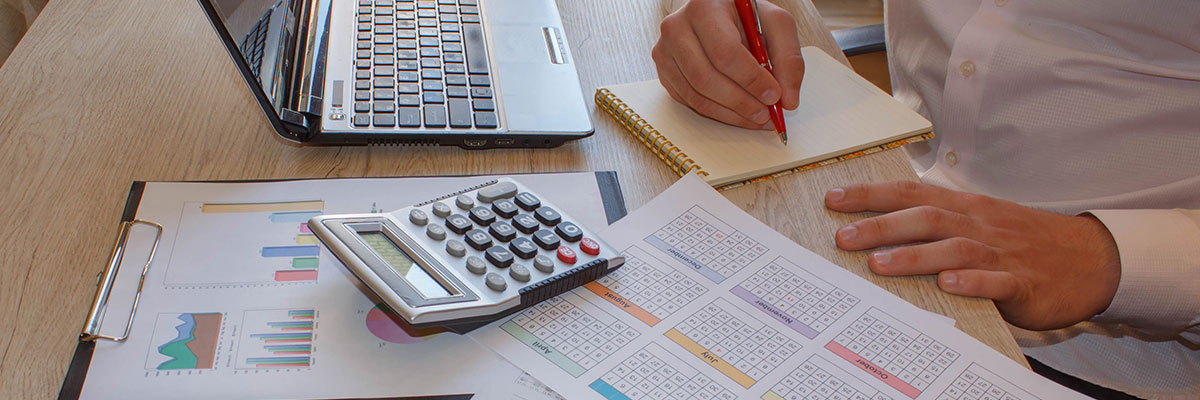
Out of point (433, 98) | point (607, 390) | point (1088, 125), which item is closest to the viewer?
point (607, 390)

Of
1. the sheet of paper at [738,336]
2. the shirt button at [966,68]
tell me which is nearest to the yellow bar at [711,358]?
the sheet of paper at [738,336]

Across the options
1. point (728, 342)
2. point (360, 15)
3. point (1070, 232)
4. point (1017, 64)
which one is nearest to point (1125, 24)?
point (1017, 64)

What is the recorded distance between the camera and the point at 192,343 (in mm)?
459

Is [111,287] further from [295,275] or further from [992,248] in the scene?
[992,248]

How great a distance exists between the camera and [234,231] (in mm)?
548

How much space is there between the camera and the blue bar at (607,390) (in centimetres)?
46

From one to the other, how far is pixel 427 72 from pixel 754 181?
1.00 ft

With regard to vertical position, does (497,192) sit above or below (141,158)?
below

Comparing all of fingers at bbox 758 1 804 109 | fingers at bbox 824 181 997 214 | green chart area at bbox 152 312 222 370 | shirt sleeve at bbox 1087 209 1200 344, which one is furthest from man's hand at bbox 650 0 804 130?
green chart area at bbox 152 312 222 370

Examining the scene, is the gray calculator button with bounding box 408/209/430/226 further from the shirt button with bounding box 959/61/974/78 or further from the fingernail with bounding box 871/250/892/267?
the shirt button with bounding box 959/61/974/78

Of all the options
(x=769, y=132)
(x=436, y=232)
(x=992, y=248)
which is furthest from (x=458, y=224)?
(x=992, y=248)

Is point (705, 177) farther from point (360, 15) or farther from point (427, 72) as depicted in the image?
point (360, 15)

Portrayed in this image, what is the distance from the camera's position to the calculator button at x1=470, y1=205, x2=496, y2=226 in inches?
21.1

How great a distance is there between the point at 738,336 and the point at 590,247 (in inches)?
4.5
